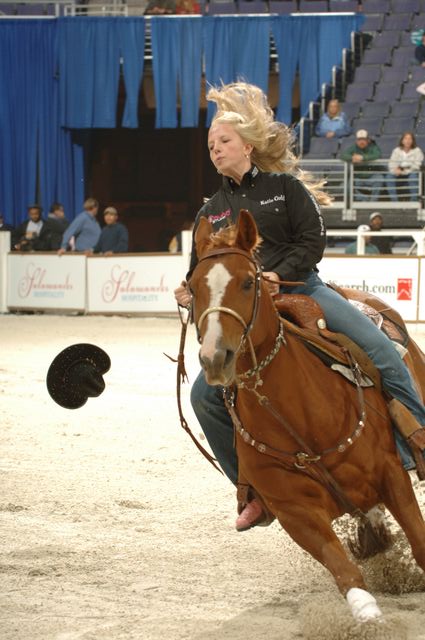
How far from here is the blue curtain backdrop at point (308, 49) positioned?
22.4 m

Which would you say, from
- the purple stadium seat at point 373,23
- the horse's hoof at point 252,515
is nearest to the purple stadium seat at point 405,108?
the purple stadium seat at point 373,23

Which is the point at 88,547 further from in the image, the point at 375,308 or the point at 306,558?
the point at 375,308

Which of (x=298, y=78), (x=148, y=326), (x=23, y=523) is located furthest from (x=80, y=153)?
(x=23, y=523)

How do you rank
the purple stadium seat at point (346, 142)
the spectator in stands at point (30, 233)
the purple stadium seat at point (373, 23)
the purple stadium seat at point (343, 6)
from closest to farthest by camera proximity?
1. the spectator in stands at point (30, 233)
2. the purple stadium seat at point (346, 142)
3. the purple stadium seat at point (373, 23)
4. the purple stadium seat at point (343, 6)

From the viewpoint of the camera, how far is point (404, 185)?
20297mm

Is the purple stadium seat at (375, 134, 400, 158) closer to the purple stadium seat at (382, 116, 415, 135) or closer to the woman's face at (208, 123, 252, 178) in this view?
the purple stadium seat at (382, 116, 415, 135)

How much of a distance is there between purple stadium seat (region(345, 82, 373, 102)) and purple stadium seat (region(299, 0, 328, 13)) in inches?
81.8

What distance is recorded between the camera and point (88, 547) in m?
5.31

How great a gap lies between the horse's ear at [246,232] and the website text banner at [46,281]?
1495 centimetres

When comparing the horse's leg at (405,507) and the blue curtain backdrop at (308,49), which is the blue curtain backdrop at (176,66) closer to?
the blue curtain backdrop at (308,49)

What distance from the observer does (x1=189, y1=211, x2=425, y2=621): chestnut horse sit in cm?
373

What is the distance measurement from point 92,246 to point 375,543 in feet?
50.6

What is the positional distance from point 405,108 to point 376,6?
3.19 meters

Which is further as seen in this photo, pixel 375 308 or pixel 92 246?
pixel 92 246
